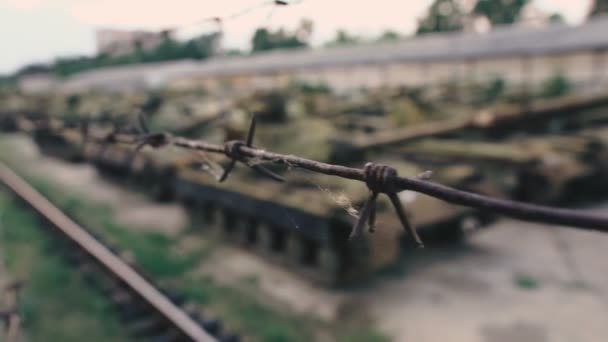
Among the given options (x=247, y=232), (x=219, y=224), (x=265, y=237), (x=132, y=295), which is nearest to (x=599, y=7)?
(x=219, y=224)

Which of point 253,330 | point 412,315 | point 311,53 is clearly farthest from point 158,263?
point 311,53

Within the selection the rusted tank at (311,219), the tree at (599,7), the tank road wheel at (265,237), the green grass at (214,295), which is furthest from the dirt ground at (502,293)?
the tree at (599,7)

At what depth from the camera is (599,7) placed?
5019 centimetres

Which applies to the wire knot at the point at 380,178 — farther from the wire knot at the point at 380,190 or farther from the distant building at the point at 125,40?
the distant building at the point at 125,40

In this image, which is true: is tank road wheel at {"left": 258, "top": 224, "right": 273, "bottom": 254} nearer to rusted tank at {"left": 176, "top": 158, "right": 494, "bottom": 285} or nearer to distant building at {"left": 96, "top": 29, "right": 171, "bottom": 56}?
rusted tank at {"left": 176, "top": 158, "right": 494, "bottom": 285}

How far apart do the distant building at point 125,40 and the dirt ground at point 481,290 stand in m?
2.72

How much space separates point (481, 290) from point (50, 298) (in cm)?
457

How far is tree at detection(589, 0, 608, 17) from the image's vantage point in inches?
1945

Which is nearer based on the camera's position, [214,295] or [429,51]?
[214,295]

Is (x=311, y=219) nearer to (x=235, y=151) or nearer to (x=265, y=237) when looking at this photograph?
(x=265, y=237)

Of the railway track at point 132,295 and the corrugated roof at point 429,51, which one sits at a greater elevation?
the corrugated roof at point 429,51

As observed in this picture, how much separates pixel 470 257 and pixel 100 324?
4.42m

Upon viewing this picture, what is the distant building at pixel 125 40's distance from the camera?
12.0 ft

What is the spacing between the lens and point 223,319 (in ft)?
16.9
